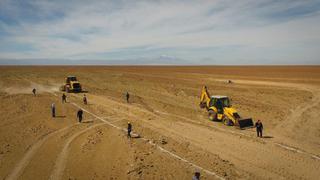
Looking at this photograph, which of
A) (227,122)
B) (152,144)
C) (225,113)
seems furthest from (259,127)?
(152,144)

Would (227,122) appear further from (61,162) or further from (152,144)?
(61,162)

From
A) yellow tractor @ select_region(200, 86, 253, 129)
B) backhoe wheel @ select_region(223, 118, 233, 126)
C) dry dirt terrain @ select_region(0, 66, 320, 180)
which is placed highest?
yellow tractor @ select_region(200, 86, 253, 129)

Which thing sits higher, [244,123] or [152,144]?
[244,123]

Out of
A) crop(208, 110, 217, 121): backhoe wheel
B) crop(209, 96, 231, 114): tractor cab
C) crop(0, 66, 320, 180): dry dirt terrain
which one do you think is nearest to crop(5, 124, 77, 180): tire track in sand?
crop(0, 66, 320, 180): dry dirt terrain

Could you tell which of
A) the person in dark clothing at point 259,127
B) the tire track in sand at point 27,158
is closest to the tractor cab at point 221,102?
the person in dark clothing at point 259,127

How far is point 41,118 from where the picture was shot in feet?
94.0

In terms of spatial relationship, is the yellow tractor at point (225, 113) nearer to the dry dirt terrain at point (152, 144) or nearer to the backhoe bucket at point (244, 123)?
the backhoe bucket at point (244, 123)

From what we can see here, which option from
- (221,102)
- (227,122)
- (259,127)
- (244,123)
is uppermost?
(221,102)

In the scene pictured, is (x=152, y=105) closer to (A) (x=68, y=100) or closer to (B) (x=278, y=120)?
(A) (x=68, y=100)

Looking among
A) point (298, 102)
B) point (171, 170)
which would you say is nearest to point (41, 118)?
point (171, 170)

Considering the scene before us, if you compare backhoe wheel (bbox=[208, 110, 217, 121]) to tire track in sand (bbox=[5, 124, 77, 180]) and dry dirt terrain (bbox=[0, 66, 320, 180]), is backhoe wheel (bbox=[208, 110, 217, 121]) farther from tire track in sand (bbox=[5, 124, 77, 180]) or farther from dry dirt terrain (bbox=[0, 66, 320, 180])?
tire track in sand (bbox=[5, 124, 77, 180])

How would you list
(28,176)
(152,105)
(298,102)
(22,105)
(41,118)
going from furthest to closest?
(298,102) → (152,105) → (22,105) → (41,118) → (28,176)

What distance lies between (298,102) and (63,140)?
105 ft

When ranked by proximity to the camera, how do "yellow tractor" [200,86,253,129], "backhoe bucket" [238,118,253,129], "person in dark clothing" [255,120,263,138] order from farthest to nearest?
"yellow tractor" [200,86,253,129], "backhoe bucket" [238,118,253,129], "person in dark clothing" [255,120,263,138]
